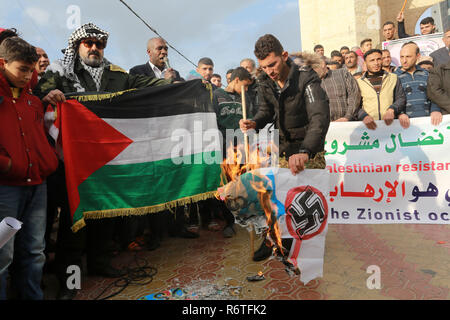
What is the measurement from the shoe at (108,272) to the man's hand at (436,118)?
209 inches

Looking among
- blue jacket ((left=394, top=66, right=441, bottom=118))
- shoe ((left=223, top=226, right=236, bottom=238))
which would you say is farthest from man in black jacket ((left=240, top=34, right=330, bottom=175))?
blue jacket ((left=394, top=66, right=441, bottom=118))

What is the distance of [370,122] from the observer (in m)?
4.89

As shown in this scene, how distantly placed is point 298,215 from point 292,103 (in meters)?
1.31

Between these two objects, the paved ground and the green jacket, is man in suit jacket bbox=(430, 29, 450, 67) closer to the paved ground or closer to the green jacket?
the paved ground

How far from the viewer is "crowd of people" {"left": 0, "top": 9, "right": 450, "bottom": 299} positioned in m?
2.43

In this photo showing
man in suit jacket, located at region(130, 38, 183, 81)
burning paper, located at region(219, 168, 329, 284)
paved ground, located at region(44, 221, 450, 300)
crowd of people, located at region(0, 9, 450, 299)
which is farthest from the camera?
man in suit jacket, located at region(130, 38, 183, 81)

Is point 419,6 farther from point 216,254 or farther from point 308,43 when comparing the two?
point 216,254

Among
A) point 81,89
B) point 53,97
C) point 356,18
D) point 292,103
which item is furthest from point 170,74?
point 356,18

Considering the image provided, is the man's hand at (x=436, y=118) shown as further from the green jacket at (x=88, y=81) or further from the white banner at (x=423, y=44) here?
the white banner at (x=423, y=44)

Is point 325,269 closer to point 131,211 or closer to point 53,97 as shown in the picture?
point 131,211

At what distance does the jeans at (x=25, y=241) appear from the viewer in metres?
2.39

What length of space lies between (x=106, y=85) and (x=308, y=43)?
20029 millimetres

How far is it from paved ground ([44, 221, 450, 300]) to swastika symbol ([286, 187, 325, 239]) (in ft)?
1.94
